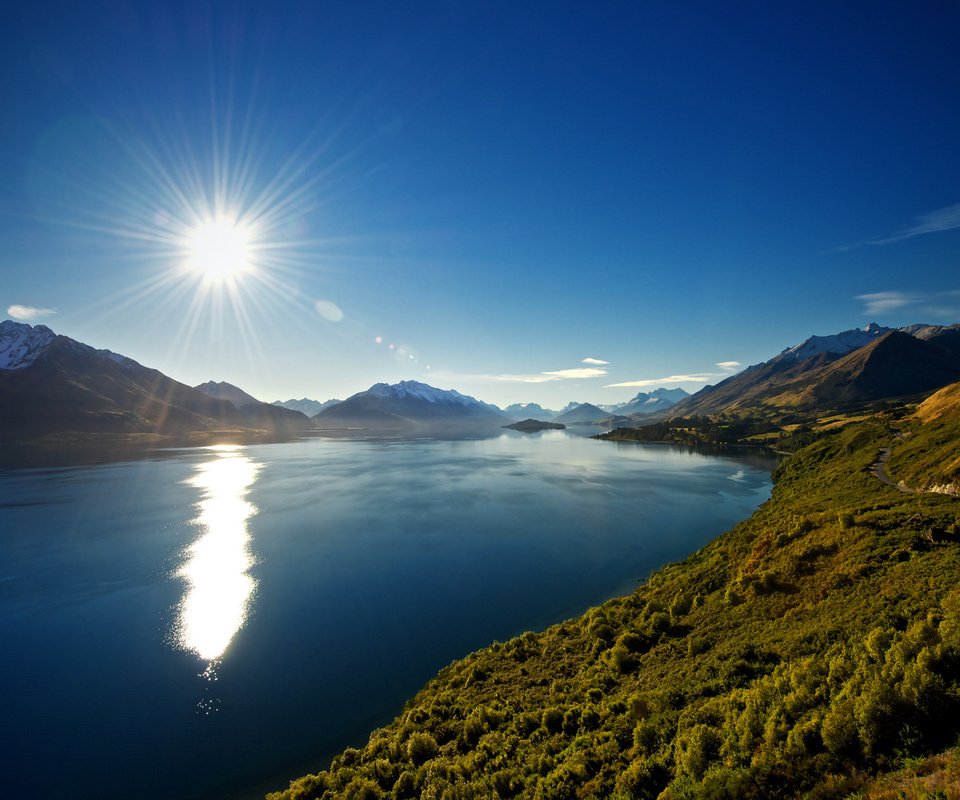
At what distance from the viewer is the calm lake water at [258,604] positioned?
22.5 metres

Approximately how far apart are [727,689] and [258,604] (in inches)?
1578

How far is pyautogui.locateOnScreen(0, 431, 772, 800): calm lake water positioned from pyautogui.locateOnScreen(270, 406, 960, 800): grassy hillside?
6.53 metres

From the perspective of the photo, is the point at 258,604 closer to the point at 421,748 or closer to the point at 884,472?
the point at 421,748

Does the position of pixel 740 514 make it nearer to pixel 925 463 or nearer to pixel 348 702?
pixel 925 463

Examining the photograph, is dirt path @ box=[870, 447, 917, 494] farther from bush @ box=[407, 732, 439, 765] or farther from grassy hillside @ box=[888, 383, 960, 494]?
bush @ box=[407, 732, 439, 765]

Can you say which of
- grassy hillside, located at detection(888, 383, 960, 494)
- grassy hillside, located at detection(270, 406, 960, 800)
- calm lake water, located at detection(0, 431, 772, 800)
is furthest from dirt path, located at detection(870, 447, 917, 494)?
calm lake water, located at detection(0, 431, 772, 800)

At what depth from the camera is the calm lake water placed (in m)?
22.5

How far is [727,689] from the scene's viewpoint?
15648 millimetres

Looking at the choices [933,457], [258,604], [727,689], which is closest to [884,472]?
[933,457]

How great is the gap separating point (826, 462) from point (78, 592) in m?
112

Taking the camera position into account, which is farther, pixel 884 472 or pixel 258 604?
pixel 884 472

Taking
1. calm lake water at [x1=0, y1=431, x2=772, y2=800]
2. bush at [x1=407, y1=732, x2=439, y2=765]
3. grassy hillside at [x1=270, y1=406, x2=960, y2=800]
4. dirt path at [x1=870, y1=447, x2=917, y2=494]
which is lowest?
calm lake water at [x1=0, y1=431, x2=772, y2=800]

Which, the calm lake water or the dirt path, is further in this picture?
the dirt path

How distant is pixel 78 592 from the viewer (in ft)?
138
